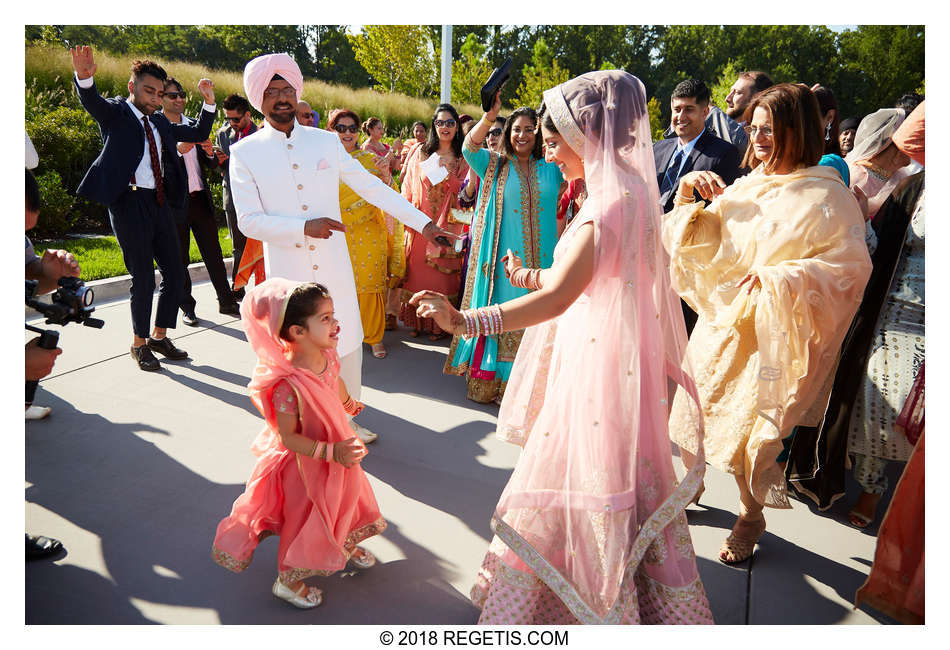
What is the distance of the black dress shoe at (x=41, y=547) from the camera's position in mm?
2459

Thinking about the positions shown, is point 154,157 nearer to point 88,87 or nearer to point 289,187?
point 88,87

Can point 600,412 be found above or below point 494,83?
below

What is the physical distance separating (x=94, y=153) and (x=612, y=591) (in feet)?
35.6

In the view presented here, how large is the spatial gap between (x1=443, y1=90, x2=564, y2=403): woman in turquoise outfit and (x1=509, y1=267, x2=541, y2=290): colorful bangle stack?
75.2 inches

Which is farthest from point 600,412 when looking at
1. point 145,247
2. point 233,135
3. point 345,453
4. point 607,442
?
point 233,135

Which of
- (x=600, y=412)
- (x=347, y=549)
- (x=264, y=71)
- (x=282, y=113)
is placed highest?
(x=264, y=71)

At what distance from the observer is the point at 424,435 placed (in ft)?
12.2

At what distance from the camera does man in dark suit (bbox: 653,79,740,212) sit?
3.94 m

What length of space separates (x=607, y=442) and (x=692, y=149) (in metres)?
2.69

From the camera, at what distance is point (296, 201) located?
10.3 ft

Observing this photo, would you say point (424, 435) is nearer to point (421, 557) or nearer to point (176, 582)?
point (421, 557)

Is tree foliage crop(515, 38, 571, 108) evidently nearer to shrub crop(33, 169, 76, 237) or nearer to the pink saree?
shrub crop(33, 169, 76, 237)

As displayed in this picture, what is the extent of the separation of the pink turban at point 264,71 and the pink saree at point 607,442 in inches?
63.7

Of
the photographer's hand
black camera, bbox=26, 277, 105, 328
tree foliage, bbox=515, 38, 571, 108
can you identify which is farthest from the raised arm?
tree foliage, bbox=515, 38, 571, 108
